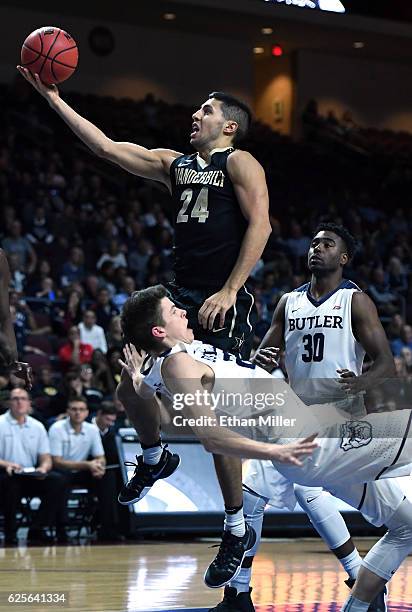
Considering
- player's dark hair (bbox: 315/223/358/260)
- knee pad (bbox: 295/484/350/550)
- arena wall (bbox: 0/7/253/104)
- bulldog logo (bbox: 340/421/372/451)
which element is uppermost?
arena wall (bbox: 0/7/253/104)

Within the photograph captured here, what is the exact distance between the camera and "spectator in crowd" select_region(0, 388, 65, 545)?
11125 millimetres

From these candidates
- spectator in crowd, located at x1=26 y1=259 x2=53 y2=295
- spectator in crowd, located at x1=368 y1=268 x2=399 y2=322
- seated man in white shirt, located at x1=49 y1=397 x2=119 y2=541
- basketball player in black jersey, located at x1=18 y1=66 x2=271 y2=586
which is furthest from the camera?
spectator in crowd, located at x1=368 y1=268 x2=399 y2=322

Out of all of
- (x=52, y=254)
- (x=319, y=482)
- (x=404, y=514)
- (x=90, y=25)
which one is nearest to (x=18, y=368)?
(x=319, y=482)

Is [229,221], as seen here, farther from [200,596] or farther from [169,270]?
[169,270]

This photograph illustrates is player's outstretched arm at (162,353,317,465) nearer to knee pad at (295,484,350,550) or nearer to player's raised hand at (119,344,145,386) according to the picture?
player's raised hand at (119,344,145,386)

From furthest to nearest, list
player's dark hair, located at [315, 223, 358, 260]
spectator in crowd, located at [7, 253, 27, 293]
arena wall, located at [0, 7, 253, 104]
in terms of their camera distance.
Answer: arena wall, located at [0, 7, 253, 104]
spectator in crowd, located at [7, 253, 27, 293]
player's dark hair, located at [315, 223, 358, 260]

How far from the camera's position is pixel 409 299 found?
59.9ft

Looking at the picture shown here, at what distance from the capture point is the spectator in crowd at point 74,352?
1335cm

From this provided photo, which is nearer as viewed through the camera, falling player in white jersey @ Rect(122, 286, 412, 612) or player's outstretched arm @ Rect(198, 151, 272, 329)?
falling player in white jersey @ Rect(122, 286, 412, 612)

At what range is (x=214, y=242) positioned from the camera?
19.6ft

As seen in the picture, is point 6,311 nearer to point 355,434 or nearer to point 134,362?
point 134,362

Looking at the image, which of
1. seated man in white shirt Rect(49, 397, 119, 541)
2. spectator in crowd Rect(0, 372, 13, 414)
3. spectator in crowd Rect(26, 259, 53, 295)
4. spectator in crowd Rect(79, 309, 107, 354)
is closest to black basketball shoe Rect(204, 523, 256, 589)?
seated man in white shirt Rect(49, 397, 119, 541)

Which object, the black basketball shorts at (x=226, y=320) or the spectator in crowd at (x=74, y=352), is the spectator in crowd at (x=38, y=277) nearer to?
the spectator in crowd at (x=74, y=352)

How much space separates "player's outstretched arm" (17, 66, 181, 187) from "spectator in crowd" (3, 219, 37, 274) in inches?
342
